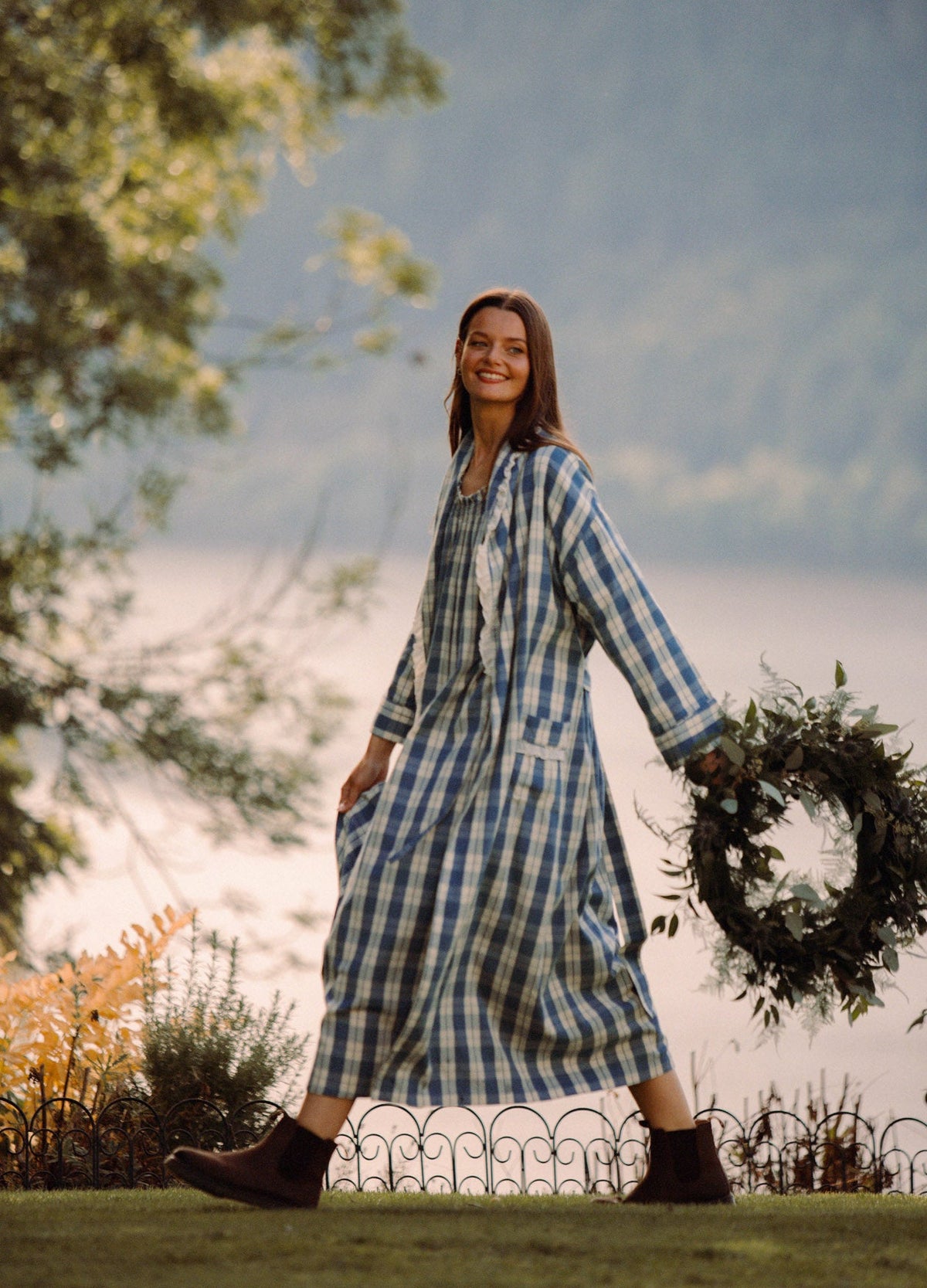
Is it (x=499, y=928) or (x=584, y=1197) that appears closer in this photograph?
(x=499, y=928)

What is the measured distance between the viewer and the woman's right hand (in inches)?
121

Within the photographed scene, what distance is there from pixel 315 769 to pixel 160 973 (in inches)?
123

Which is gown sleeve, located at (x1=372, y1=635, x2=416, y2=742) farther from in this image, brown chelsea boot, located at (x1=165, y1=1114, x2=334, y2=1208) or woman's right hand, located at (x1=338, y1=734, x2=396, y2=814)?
brown chelsea boot, located at (x1=165, y1=1114, x2=334, y2=1208)

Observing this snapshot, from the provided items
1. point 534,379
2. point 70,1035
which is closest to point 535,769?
point 534,379

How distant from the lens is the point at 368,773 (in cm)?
309

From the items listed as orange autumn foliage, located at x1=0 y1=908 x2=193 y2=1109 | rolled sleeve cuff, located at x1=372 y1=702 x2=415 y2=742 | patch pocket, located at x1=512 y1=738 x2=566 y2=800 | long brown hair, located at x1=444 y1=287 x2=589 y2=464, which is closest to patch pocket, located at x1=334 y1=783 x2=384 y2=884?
rolled sleeve cuff, located at x1=372 y1=702 x2=415 y2=742

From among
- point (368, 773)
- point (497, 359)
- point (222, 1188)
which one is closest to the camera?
point (222, 1188)

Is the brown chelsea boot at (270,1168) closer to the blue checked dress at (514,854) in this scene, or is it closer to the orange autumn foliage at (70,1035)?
the blue checked dress at (514,854)

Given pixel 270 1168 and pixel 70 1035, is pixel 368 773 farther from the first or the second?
pixel 70 1035

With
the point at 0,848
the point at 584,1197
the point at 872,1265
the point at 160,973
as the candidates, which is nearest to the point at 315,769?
the point at 0,848

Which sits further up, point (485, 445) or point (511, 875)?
point (485, 445)

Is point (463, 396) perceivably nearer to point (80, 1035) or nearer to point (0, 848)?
point (80, 1035)

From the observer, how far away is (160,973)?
4.24m

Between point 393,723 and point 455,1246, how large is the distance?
123 centimetres
